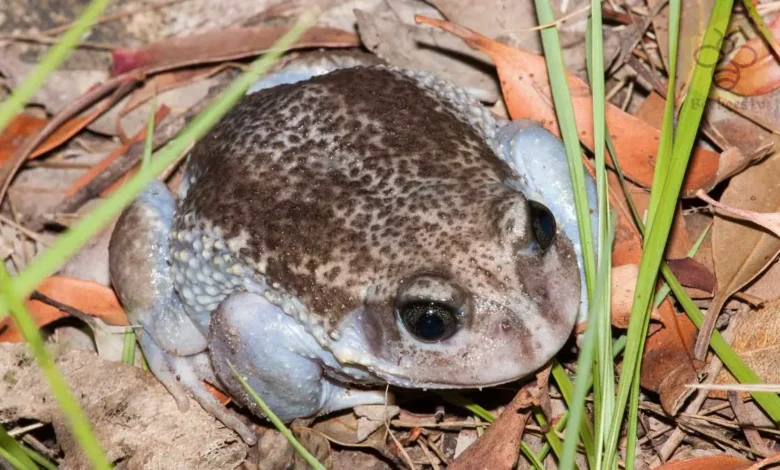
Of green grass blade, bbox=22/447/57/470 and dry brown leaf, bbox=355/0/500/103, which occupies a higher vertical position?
dry brown leaf, bbox=355/0/500/103

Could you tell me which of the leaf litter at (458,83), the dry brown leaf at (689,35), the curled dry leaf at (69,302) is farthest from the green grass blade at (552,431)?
the curled dry leaf at (69,302)


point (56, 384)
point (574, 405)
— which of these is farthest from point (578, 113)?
point (56, 384)

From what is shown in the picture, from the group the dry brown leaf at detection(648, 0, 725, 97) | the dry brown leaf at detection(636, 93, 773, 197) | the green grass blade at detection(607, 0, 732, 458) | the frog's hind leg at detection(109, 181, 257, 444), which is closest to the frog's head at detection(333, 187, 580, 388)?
the green grass blade at detection(607, 0, 732, 458)

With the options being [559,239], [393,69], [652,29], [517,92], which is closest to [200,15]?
[393,69]

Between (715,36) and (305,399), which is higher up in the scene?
(715,36)

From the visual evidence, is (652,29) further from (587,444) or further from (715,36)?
(587,444)

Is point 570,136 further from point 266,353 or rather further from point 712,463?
point 266,353

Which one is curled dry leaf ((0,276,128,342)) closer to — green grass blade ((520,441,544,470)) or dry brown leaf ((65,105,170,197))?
dry brown leaf ((65,105,170,197))
